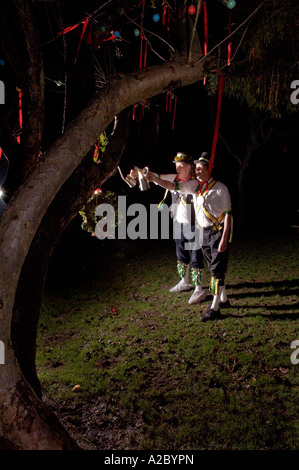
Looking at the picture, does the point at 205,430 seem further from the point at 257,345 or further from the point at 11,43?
the point at 11,43

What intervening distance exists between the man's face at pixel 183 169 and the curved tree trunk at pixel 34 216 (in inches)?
94.0

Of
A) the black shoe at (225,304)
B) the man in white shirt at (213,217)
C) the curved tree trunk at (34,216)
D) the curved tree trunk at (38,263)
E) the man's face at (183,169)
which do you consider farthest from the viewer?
the black shoe at (225,304)

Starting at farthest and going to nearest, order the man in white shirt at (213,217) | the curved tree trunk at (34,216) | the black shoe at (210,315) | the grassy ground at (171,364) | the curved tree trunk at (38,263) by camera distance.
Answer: the black shoe at (210,315) → the man in white shirt at (213,217) → the grassy ground at (171,364) → the curved tree trunk at (38,263) → the curved tree trunk at (34,216)

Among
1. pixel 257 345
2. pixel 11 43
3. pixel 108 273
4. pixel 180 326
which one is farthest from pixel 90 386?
pixel 108 273

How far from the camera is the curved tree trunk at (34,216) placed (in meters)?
2.06

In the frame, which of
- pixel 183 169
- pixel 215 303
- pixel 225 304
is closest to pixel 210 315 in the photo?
pixel 215 303

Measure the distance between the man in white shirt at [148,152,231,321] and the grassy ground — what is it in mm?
695

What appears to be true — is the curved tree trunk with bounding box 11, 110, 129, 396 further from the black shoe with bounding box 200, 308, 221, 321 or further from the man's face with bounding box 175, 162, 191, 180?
the black shoe with bounding box 200, 308, 221, 321

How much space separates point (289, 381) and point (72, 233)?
1044cm

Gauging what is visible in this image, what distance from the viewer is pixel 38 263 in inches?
101

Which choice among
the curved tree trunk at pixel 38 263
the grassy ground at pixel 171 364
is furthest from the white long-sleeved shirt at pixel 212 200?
the curved tree trunk at pixel 38 263

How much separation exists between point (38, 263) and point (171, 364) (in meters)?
2.38

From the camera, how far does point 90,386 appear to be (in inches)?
143

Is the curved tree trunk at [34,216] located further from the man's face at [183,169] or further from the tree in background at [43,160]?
the man's face at [183,169]
